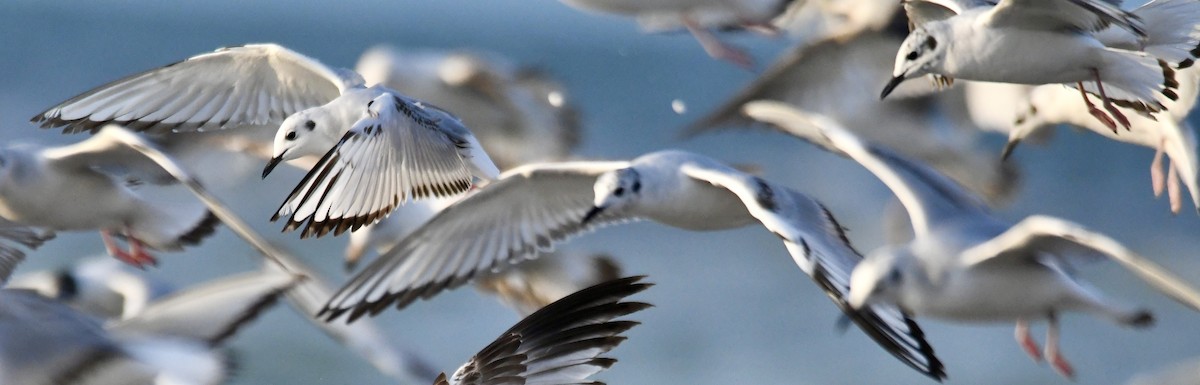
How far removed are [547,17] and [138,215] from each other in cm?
125

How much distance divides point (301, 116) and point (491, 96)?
117cm

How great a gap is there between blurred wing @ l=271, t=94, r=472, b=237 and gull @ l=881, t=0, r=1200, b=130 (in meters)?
0.66

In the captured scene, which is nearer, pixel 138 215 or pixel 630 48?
pixel 138 215

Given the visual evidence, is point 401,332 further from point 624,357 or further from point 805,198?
point 805,198

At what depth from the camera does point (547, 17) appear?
3.75 metres

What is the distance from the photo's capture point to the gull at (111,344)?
227 centimetres

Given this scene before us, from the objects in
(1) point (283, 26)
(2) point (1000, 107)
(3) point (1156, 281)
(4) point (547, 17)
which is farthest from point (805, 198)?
(1) point (283, 26)

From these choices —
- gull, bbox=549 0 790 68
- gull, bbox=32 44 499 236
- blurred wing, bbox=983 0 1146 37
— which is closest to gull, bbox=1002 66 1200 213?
gull, bbox=549 0 790 68

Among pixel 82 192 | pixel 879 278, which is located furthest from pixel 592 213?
pixel 82 192

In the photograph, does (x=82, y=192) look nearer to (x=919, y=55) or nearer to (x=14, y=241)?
(x=14, y=241)

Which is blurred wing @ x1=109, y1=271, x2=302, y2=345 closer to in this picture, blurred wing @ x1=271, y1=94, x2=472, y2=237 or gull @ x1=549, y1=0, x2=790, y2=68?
blurred wing @ x1=271, y1=94, x2=472, y2=237

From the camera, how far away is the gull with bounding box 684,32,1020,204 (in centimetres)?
319

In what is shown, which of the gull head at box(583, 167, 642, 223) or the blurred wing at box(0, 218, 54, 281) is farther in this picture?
the blurred wing at box(0, 218, 54, 281)

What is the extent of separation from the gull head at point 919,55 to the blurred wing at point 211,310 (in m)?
1.28
